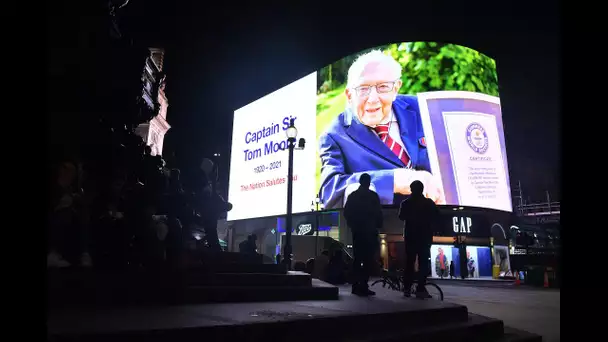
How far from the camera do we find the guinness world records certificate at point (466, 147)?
2650 centimetres

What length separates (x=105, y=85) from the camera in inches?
248

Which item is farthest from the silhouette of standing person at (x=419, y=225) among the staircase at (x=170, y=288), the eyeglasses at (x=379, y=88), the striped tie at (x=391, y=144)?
the eyeglasses at (x=379, y=88)

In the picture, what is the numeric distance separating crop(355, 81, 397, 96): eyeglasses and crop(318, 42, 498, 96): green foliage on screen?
805 mm

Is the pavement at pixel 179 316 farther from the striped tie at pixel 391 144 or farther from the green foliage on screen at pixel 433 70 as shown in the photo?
the green foliage on screen at pixel 433 70

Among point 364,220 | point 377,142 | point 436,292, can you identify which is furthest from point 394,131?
point 364,220

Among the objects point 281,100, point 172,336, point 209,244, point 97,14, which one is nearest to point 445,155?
point 281,100

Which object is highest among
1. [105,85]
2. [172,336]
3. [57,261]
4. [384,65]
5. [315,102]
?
[384,65]

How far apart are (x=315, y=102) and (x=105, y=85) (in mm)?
23158

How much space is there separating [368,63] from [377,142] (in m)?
5.84

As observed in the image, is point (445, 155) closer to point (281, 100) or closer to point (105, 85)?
point (281, 100)

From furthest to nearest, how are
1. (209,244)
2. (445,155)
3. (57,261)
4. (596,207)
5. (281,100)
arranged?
(281,100), (445,155), (209,244), (57,261), (596,207)

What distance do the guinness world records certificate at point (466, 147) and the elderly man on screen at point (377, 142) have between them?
757 millimetres

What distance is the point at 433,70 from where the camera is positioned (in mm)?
27734

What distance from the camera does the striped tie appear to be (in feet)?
85.7
